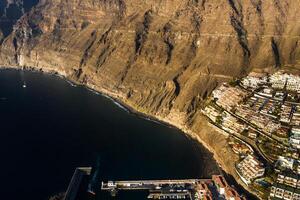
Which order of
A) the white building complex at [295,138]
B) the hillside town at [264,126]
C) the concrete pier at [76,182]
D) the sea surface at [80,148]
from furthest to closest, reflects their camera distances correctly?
the white building complex at [295,138], the sea surface at [80,148], the hillside town at [264,126], the concrete pier at [76,182]

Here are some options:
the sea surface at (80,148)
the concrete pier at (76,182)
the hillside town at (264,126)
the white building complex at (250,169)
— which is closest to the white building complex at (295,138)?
the hillside town at (264,126)

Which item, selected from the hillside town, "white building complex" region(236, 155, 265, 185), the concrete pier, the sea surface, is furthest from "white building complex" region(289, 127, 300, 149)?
the concrete pier

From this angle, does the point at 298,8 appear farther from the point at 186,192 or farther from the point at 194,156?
the point at 186,192

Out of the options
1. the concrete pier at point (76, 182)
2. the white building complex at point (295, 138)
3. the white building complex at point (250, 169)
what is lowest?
the concrete pier at point (76, 182)

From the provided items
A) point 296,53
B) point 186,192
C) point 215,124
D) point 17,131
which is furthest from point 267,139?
point 17,131

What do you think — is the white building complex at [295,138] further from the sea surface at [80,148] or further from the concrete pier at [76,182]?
the concrete pier at [76,182]

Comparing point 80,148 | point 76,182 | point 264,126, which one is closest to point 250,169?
point 264,126

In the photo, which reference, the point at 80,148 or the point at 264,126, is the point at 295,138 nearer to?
the point at 264,126
